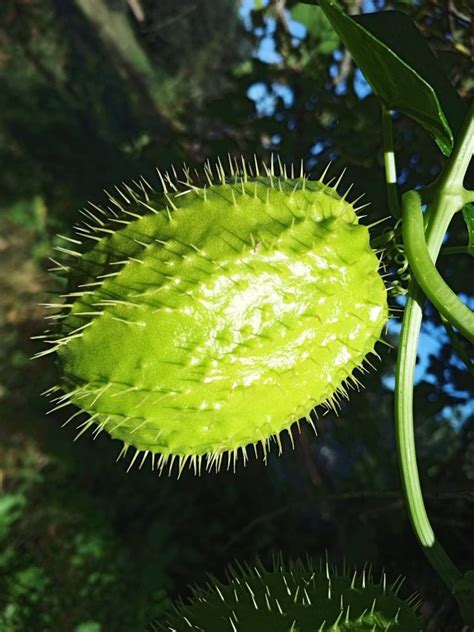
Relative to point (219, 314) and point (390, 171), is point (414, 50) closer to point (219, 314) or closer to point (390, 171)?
point (390, 171)

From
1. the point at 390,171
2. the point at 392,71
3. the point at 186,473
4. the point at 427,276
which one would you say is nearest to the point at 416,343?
the point at 427,276

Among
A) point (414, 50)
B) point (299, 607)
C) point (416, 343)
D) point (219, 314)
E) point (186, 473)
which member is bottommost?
point (186, 473)

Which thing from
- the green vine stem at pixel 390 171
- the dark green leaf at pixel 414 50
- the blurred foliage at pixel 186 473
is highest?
the dark green leaf at pixel 414 50

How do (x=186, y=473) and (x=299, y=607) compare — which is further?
(x=186, y=473)

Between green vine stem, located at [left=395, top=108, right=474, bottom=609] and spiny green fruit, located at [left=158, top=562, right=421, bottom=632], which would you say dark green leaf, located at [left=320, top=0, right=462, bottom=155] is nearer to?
green vine stem, located at [left=395, top=108, right=474, bottom=609]

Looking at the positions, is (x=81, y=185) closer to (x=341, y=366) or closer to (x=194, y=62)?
(x=341, y=366)

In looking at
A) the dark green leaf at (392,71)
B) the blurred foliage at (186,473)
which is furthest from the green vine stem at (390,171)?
the blurred foliage at (186,473)

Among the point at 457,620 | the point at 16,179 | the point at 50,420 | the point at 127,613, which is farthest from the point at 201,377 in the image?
the point at 16,179

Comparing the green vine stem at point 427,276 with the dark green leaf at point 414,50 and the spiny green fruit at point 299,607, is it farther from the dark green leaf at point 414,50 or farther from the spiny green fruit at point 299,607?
the spiny green fruit at point 299,607
